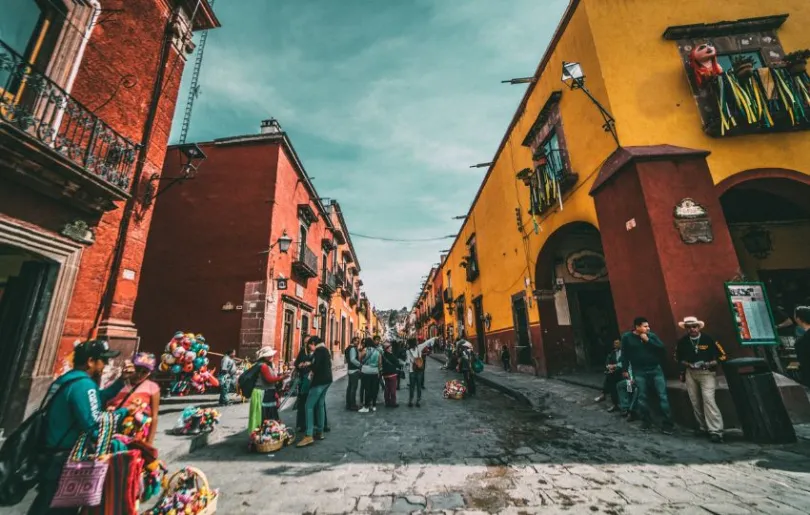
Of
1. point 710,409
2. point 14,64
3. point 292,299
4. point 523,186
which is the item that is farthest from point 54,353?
point 523,186

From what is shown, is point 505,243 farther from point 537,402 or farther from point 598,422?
point 598,422

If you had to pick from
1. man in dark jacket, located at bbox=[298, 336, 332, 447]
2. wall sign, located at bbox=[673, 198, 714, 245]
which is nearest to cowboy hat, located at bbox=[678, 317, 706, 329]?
wall sign, located at bbox=[673, 198, 714, 245]

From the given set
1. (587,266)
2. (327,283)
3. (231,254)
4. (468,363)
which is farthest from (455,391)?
(327,283)

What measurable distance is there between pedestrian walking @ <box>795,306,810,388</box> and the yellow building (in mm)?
1268

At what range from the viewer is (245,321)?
974 centimetres

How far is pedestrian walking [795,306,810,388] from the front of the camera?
356 centimetres

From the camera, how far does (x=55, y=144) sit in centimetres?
484

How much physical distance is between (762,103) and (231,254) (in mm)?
13224

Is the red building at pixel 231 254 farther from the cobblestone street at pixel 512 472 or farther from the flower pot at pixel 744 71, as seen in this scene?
the flower pot at pixel 744 71

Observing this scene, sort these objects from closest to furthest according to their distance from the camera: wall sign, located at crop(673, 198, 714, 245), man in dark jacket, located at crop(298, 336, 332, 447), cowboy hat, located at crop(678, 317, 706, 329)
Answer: cowboy hat, located at crop(678, 317, 706, 329), man in dark jacket, located at crop(298, 336, 332, 447), wall sign, located at crop(673, 198, 714, 245)

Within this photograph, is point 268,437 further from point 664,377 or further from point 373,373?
point 664,377

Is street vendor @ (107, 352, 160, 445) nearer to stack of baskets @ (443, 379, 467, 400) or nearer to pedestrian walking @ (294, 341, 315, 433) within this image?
pedestrian walking @ (294, 341, 315, 433)

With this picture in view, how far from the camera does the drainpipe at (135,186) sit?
6.05m

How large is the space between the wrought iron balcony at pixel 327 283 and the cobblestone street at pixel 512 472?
36.7ft
